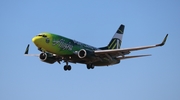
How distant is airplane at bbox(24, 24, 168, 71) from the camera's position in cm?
5441

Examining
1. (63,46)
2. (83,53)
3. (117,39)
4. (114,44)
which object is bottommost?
(83,53)

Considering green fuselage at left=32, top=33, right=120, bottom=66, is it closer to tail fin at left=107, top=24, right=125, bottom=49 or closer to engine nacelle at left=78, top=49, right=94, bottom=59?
engine nacelle at left=78, top=49, right=94, bottom=59

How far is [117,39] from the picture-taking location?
68562 millimetres

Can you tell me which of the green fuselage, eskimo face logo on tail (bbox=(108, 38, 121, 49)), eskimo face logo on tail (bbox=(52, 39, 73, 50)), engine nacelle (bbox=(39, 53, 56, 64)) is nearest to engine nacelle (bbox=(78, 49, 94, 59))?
the green fuselage

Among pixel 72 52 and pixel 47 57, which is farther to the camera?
pixel 47 57

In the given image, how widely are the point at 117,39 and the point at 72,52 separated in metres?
14.2

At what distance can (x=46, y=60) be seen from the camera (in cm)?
5803

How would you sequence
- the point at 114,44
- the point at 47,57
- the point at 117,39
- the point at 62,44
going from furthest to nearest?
the point at 117,39 < the point at 114,44 < the point at 47,57 < the point at 62,44

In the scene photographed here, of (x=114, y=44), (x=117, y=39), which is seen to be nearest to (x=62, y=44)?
(x=114, y=44)

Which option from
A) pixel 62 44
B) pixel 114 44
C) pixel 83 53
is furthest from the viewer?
pixel 114 44

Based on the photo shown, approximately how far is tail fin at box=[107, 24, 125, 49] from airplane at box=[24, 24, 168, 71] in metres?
4.86

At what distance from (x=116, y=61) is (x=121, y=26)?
39.6 ft

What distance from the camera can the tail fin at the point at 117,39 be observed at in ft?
218

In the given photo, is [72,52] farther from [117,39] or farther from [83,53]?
[117,39]
